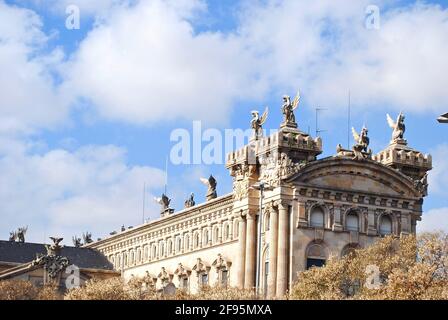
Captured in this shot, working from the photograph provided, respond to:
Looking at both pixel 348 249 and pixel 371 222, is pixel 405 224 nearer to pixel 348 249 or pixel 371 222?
pixel 371 222

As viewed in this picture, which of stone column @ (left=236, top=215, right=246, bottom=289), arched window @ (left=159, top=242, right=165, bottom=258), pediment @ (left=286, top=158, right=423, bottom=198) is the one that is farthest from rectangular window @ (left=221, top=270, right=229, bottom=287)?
arched window @ (left=159, top=242, right=165, bottom=258)

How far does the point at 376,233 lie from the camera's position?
96.9 m

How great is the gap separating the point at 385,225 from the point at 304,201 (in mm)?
9140

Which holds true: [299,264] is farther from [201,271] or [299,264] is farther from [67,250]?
[67,250]

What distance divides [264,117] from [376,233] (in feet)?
49.9

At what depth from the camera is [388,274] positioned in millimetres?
80438

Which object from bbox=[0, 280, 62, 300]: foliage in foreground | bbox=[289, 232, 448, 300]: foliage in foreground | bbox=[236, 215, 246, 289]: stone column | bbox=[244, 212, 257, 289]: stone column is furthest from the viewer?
bbox=[236, 215, 246, 289]: stone column

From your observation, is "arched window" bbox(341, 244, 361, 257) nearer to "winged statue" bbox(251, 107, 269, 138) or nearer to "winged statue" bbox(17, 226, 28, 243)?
"winged statue" bbox(251, 107, 269, 138)

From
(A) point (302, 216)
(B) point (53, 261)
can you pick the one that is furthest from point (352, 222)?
(B) point (53, 261)

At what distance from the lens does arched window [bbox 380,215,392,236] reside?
9781 cm

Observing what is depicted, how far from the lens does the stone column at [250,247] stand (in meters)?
96.7

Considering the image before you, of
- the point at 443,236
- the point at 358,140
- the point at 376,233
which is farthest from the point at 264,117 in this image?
the point at 443,236

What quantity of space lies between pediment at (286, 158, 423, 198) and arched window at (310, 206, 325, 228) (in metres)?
2.20
